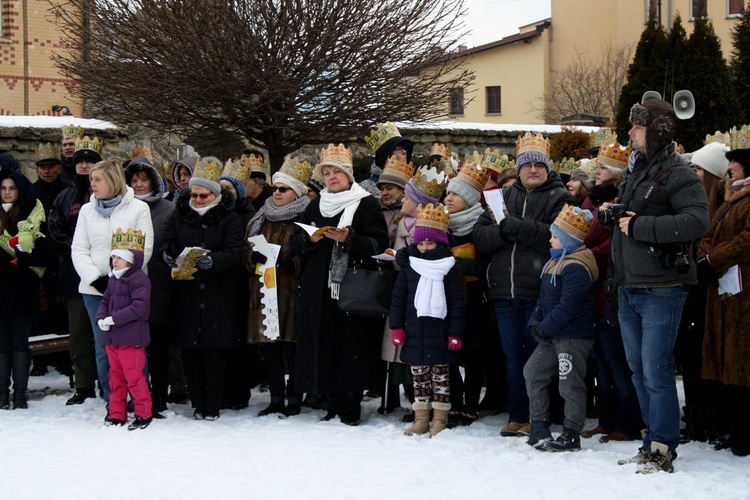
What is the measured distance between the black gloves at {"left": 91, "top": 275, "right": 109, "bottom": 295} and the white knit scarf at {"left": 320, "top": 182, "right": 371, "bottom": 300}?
5.62 feet

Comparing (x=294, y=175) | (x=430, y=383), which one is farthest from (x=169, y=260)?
(x=430, y=383)

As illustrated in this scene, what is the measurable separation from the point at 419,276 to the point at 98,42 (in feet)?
22.5

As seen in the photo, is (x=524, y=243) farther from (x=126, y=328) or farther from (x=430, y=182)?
(x=126, y=328)

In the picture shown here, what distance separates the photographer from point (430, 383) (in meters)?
6.73

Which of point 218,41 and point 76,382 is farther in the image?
point 218,41

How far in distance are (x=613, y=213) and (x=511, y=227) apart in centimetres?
88

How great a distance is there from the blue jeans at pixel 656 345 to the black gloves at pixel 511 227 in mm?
920

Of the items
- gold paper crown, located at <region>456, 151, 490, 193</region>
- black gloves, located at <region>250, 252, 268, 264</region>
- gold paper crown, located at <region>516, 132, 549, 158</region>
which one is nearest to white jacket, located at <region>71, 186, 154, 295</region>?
black gloves, located at <region>250, 252, 268, 264</region>

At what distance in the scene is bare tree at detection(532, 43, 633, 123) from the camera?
95.9ft

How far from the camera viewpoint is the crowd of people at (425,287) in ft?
18.6

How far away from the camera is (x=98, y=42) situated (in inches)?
463

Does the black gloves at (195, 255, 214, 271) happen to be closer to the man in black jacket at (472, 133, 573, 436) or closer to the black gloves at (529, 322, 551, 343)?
the man in black jacket at (472, 133, 573, 436)

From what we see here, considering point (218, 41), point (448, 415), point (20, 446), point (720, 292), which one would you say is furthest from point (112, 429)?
point (218, 41)

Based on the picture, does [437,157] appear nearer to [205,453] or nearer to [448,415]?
[448,415]
